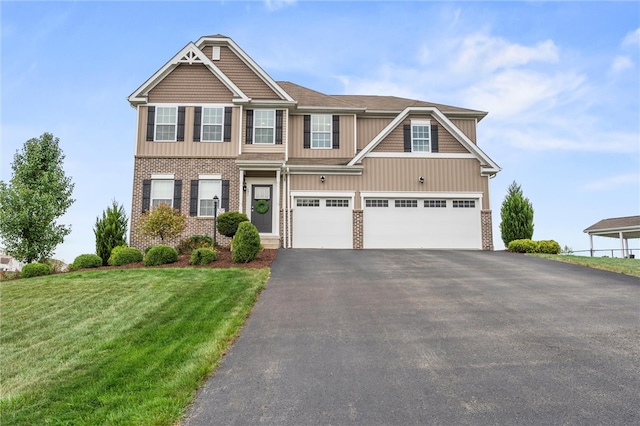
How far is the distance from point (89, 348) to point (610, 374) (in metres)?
7.61

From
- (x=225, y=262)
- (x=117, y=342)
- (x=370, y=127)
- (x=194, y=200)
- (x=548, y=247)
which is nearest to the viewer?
(x=117, y=342)

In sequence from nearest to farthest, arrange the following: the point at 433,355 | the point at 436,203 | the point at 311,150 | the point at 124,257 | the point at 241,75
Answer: the point at 433,355
the point at 124,257
the point at 436,203
the point at 241,75
the point at 311,150

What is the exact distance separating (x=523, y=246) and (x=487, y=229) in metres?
1.95

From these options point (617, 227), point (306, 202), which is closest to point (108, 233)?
point (306, 202)

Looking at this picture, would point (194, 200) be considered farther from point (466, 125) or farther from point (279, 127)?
point (466, 125)

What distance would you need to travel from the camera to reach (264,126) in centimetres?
2067

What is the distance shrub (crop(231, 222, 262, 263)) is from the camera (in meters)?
14.4

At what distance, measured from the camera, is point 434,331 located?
718 centimetres

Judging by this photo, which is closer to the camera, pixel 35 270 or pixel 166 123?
pixel 35 270

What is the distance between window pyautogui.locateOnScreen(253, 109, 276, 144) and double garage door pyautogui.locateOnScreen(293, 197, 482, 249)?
324 cm

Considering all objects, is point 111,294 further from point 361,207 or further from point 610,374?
point 361,207

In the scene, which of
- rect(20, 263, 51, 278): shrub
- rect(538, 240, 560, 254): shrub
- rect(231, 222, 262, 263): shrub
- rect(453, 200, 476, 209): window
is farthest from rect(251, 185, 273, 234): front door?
rect(538, 240, 560, 254): shrub

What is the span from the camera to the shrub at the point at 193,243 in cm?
1744

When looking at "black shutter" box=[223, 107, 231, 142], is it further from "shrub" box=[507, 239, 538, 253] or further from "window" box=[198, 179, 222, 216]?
"shrub" box=[507, 239, 538, 253]
